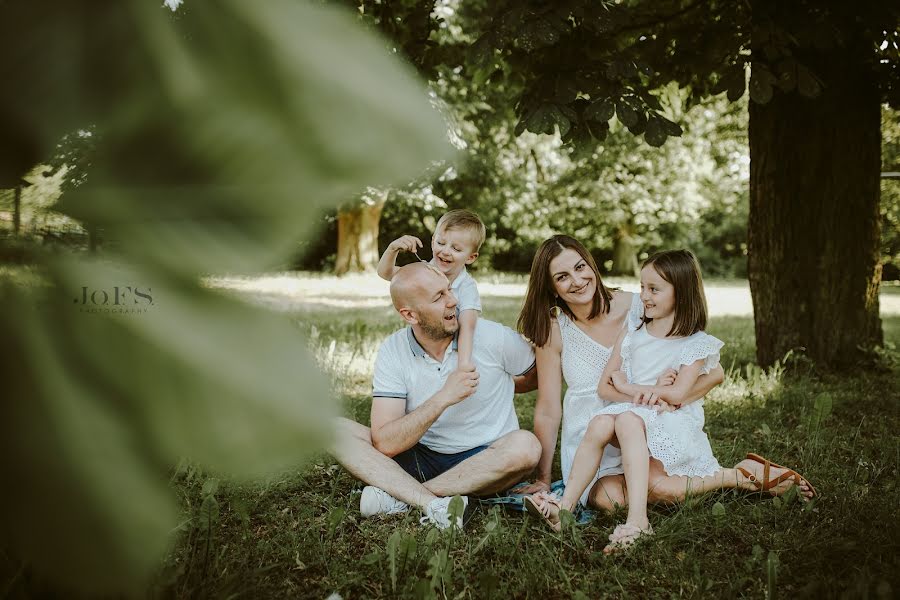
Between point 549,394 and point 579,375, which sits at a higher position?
point 579,375

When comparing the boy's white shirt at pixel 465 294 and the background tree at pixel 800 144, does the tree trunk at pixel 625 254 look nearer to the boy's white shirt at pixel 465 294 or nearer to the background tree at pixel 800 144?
the background tree at pixel 800 144

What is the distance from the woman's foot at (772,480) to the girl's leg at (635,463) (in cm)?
48

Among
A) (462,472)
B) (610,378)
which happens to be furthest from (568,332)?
(462,472)

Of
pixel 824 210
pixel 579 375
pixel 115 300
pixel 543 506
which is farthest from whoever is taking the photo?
pixel 824 210

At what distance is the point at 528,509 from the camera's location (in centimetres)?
298

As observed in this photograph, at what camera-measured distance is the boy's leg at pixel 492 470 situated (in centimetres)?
322

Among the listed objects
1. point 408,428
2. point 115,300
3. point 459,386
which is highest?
point 115,300

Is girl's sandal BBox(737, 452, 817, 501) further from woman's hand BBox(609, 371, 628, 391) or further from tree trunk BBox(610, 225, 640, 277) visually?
tree trunk BBox(610, 225, 640, 277)

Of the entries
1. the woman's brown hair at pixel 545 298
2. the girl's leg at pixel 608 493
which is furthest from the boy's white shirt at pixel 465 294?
the girl's leg at pixel 608 493

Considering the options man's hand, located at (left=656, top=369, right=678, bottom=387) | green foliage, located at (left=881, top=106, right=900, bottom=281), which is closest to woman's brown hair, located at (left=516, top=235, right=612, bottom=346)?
man's hand, located at (left=656, top=369, right=678, bottom=387)

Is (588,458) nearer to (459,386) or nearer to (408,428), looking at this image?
(459,386)

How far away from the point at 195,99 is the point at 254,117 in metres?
0.02

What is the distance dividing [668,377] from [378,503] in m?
1.63

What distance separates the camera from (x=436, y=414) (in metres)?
3.18
